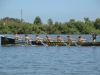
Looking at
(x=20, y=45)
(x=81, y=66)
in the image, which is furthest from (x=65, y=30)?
(x=81, y=66)

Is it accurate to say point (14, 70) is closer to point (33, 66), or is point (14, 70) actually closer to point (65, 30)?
point (33, 66)

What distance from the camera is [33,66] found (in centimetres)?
2455

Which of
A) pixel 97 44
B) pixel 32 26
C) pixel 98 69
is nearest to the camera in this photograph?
pixel 98 69

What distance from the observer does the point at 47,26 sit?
11244 centimetres

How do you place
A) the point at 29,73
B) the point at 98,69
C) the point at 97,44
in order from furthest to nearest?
the point at 97,44 → the point at 98,69 → the point at 29,73

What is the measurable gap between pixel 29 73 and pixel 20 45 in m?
21.2

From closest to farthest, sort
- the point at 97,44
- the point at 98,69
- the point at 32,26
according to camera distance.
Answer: the point at 98,69, the point at 97,44, the point at 32,26

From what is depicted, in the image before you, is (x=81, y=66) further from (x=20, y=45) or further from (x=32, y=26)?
(x=32, y=26)

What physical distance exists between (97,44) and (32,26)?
71.9 meters

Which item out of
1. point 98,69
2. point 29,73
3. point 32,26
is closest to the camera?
point 29,73

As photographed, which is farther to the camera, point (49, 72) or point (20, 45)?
point (20, 45)

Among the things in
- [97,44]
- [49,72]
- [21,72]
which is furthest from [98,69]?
[97,44]

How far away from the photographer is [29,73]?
21.7m

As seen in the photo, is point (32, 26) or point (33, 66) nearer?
point (33, 66)
